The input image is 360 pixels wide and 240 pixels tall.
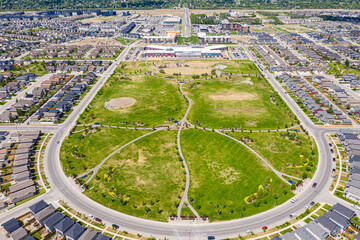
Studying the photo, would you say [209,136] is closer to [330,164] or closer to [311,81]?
[330,164]

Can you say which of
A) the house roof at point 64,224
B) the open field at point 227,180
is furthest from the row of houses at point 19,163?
the open field at point 227,180

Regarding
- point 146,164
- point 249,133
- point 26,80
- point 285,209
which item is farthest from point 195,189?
point 26,80

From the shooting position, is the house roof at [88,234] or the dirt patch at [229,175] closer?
the house roof at [88,234]

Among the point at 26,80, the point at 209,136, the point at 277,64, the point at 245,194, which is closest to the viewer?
the point at 245,194

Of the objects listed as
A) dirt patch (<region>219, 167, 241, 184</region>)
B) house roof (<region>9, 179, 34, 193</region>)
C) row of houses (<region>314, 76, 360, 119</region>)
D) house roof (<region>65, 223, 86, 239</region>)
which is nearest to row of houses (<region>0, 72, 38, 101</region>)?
house roof (<region>9, 179, 34, 193</region>)

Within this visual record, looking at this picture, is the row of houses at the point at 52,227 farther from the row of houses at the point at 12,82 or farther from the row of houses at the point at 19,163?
the row of houses at the point at 12,82

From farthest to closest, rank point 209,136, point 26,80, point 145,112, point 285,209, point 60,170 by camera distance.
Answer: point 26,80, point 145,112, point 209,136, point 60,170, point 285,209
